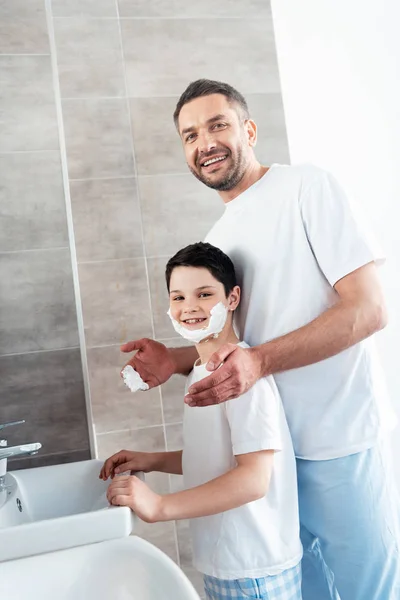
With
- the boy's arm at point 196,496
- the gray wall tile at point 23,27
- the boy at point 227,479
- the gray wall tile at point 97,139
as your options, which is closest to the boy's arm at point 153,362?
the boy at point 227,479

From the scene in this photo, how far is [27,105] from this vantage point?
6.84ft

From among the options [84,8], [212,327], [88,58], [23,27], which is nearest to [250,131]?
[212,327]

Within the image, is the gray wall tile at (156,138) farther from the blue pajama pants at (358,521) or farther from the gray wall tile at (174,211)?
the blue pajama pants at (358,521)

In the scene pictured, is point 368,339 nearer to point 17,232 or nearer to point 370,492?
point 370,492

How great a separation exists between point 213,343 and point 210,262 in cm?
→ 18

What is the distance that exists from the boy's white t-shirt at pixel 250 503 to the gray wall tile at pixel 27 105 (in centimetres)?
116

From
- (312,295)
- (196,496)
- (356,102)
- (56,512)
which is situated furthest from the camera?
(356,102)

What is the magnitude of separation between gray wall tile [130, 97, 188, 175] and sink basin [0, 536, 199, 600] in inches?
51.0

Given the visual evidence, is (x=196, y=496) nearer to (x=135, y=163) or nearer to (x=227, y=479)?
(x=227, y=479)

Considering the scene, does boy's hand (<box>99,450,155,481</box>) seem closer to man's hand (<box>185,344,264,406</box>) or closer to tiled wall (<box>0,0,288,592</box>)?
man's hand (<box>185,344,264,406</box>)

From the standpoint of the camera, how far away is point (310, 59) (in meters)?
2.32

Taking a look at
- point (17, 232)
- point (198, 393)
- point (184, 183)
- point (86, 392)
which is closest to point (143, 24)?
point (184, 183)

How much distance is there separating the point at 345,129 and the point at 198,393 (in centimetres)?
148

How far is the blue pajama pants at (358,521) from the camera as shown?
136cm
